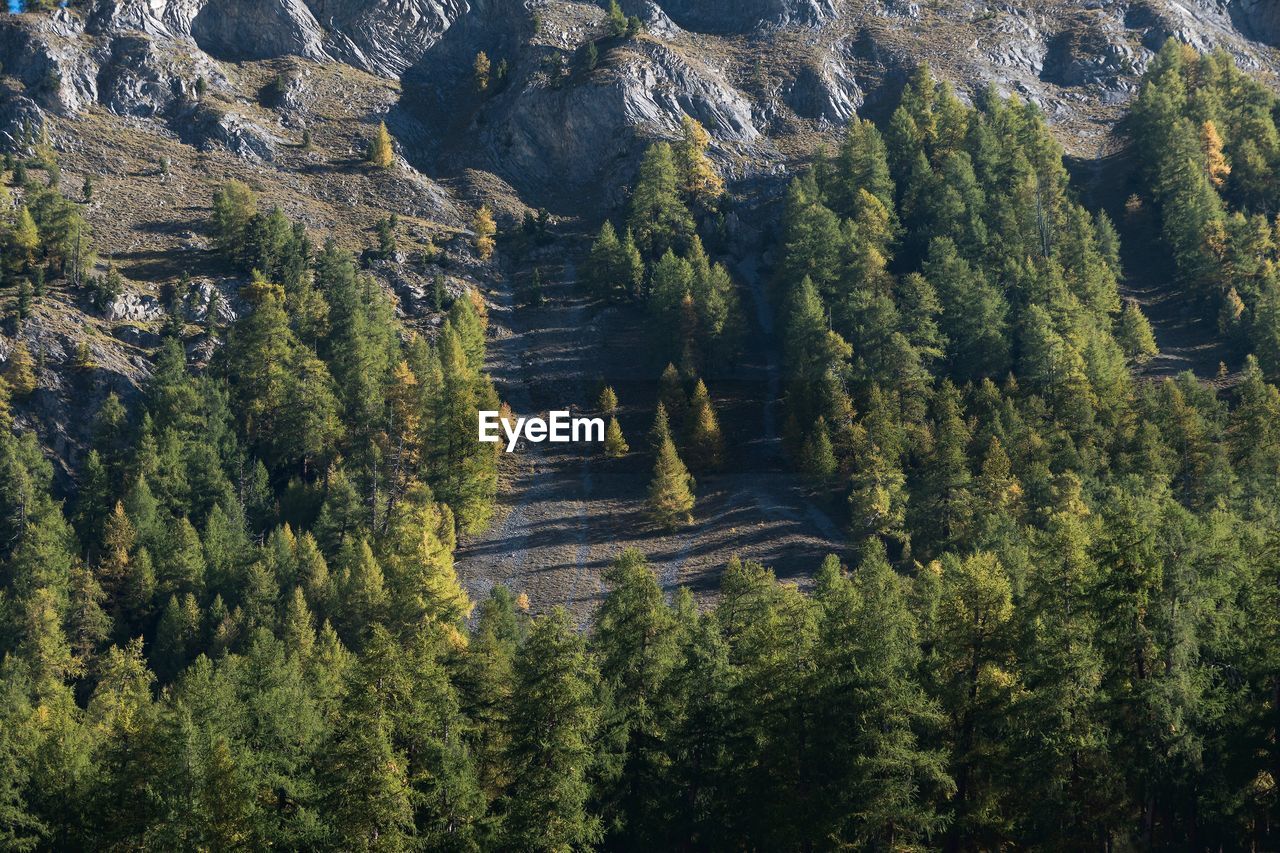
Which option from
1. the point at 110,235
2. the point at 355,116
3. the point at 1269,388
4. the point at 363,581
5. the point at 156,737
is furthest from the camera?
the point at 355,116

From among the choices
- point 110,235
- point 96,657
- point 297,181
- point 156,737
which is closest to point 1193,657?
point 156,737

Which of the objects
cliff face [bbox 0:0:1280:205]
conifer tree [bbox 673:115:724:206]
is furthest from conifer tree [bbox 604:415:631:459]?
cliff face [bbox 0:0:1280:205]

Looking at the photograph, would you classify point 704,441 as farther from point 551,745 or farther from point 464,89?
point 464,89

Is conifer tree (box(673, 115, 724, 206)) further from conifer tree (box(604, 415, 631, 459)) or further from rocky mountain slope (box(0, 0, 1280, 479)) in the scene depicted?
conifer tree (box(604, 415, 631, 459))

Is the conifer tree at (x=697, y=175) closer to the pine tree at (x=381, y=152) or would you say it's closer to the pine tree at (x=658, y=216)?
the pine tree at (x=658, y=216)

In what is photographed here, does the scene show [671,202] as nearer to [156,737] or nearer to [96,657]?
[96,657]
